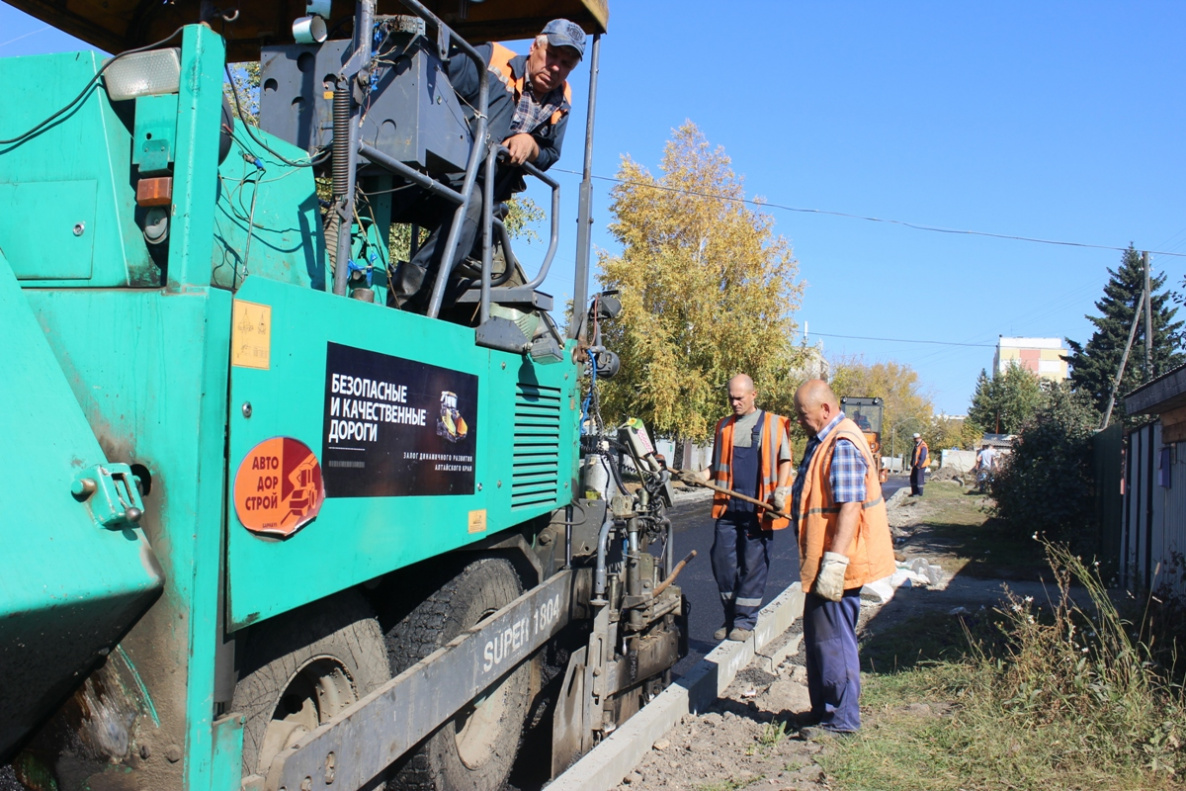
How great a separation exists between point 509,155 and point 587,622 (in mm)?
2245

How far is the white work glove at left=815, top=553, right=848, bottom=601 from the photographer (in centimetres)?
439

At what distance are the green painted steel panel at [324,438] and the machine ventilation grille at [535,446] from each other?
0.08 m

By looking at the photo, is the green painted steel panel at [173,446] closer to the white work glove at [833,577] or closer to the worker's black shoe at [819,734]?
the white work glove at [833,577]

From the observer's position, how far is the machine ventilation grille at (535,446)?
4004 mm

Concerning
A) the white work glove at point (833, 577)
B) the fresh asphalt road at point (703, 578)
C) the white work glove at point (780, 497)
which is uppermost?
the white work glove at point (780, 497)

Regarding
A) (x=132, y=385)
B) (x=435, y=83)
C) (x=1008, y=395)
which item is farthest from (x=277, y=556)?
(x=1008, y=395)

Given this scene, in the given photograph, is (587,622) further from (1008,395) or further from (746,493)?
(1008,395)

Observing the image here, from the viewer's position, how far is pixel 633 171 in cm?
2767

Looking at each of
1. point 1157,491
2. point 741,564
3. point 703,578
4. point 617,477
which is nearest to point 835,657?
point 617,477

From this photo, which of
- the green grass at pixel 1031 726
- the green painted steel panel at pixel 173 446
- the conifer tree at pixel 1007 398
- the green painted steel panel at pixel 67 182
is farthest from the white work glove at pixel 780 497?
the conifer tree at pixel 1007 398

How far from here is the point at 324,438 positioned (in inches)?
101

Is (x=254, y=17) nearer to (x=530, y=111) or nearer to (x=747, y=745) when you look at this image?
(x=530, y=111)

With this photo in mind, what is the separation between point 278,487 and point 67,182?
91cm

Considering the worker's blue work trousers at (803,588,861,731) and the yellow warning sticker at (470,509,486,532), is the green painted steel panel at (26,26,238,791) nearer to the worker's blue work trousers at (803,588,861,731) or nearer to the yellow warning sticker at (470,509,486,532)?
the yellow warning sticker at (470,509,486,532)
